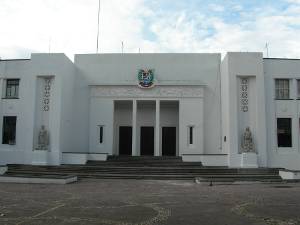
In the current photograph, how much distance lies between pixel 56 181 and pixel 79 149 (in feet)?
24.3

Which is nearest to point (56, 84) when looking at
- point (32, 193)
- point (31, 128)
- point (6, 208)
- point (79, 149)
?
point (31, 128)

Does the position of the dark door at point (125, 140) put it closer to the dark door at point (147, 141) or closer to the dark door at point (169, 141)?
the dark door at point (147, 141)

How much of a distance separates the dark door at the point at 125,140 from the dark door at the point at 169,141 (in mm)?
2280

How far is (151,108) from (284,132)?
28.5 ft

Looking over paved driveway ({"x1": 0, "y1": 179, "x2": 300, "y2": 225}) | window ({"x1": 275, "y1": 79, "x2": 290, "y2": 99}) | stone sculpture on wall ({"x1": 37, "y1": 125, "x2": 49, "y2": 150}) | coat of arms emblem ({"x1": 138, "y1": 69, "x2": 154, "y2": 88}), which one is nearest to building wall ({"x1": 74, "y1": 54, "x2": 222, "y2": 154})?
coat of arms emblem ({"x1": 138, "y1": 69, "x2": 154, "y2": 88})

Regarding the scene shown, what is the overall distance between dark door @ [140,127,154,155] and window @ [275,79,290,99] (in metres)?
8.34

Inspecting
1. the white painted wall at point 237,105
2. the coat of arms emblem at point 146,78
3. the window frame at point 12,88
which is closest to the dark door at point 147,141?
the coat of arms emblem at point 146,78

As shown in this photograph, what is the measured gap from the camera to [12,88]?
73.2ft

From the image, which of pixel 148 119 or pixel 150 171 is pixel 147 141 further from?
pixel 150 171

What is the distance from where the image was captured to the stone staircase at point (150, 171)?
1792cm

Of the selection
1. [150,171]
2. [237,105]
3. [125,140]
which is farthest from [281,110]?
[125,140]

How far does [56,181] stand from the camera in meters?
16.1

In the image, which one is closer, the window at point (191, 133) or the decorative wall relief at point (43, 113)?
the decorative wall relief at point (43, 113)

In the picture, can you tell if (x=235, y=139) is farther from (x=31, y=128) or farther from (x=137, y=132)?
(x=31, y=128)
